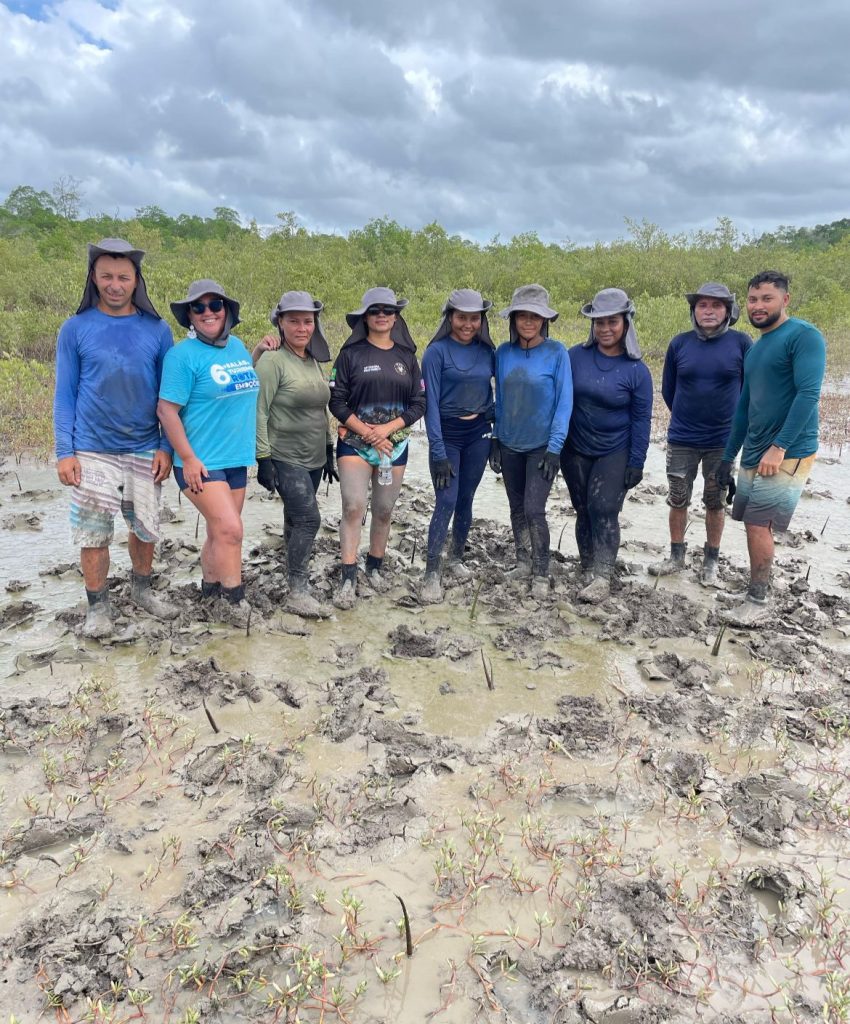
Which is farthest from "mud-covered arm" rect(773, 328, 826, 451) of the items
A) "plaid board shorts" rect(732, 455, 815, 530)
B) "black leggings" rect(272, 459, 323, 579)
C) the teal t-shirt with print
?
the teal t-shirt with print

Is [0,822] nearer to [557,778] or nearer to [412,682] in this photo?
[412,682]

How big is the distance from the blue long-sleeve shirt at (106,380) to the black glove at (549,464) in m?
2.60

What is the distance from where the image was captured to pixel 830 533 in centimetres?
660

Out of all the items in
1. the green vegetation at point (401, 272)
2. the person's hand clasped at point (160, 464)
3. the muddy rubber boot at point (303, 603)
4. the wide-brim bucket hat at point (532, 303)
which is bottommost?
the muddy rubber boot at point (303, 603)

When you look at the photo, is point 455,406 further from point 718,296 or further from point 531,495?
point 718,296

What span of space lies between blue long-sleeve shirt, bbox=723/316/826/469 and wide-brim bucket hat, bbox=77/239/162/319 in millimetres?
3826

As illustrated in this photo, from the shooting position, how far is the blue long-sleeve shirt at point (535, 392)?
468 centimetres

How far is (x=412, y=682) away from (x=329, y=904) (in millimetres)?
1610

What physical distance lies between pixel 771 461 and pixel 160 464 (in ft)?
12.8

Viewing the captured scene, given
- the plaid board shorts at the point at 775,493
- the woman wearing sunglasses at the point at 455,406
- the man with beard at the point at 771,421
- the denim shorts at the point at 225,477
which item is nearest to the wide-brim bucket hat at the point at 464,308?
the woman wearing sunglasses at the point at 455,406

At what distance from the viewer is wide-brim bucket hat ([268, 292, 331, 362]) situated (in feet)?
13.9

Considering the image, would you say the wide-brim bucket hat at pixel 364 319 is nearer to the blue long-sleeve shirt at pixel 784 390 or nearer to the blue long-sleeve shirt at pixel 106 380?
the blue long-sleeve shirt at pixel 106 380

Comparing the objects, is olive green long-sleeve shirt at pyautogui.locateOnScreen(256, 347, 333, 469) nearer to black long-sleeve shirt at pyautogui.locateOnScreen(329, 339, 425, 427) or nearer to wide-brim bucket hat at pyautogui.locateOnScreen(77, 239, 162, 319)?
black long-sleeve shirt at pyautogui.locateOnScreen(329, 339, 425, 427)

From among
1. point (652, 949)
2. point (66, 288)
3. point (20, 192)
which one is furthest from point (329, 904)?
point (20, 192)
